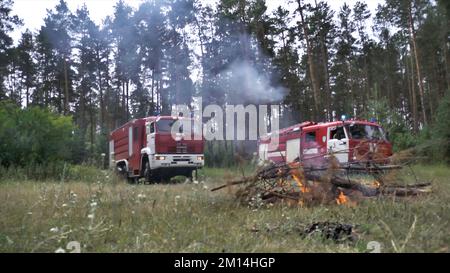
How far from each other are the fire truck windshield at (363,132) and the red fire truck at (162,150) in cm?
522

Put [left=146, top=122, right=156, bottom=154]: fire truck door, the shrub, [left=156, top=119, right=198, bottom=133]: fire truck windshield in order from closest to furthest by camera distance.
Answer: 1. the shrub
2. [left=146, top=122, right=156, bottom=154]: fire truck door
3. [left=156, top=119, right=198, bottom=133]: fire truck windshield

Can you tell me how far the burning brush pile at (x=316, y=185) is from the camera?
18.8 ft

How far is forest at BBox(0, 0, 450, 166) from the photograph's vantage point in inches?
1009

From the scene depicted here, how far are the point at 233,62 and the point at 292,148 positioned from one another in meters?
12.9

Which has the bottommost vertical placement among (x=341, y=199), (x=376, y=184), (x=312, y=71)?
→ (x=341, y=199)

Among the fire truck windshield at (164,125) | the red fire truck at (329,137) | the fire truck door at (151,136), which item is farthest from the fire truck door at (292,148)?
the fire truck door at (151,136)

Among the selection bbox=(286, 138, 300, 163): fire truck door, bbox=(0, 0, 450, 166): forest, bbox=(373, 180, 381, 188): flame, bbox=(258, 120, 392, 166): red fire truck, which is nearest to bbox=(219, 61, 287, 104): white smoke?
bbox=(0, 0, 450, 166): forest

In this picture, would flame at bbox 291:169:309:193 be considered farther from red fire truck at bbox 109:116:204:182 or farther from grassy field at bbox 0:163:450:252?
red fire truck at bbox 109:116:204:182

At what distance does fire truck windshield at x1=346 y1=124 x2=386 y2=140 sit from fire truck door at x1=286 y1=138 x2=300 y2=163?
8.43 ft

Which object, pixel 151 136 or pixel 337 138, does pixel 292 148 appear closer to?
pixel 337 138

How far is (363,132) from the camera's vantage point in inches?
554

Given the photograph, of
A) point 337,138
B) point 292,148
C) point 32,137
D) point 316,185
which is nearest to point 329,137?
point 337,138
